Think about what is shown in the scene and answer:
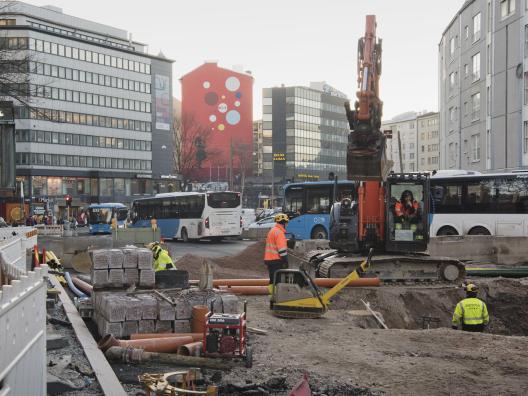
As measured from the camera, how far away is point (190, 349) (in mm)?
8422

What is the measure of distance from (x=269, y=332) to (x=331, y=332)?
1.04m

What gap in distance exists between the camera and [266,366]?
8.23 meters

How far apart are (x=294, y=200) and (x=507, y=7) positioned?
2063cm

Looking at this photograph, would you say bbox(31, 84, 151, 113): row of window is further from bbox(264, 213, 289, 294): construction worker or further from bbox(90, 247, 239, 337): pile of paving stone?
bbox(90, 247, 239, 337): pile of paving stone

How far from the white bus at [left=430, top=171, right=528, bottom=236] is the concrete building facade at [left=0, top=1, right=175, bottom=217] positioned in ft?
178

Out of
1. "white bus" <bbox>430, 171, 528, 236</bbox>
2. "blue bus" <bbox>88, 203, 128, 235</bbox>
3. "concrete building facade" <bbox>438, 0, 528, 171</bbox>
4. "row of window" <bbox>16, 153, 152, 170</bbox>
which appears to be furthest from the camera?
"row of window" <bbox>16, 153, 152, 170</bbox>

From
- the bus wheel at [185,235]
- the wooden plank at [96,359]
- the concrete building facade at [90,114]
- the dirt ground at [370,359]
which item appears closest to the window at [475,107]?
the bus wheel at [185,235]

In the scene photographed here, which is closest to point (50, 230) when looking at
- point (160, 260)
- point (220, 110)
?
point (160, 260)

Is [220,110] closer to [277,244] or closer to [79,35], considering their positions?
[79,35]

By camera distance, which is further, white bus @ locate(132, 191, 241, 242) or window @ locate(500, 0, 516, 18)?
window @ locate(500, 0, 516, 18)

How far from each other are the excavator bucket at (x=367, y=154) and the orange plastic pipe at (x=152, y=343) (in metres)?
6.69

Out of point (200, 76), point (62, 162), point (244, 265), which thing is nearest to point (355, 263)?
point (244, 265)

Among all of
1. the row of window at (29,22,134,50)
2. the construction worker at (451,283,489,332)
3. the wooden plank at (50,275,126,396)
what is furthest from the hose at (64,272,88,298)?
the row of window at (29,22,134,50)

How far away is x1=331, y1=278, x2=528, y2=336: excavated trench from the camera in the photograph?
14.7 metres
